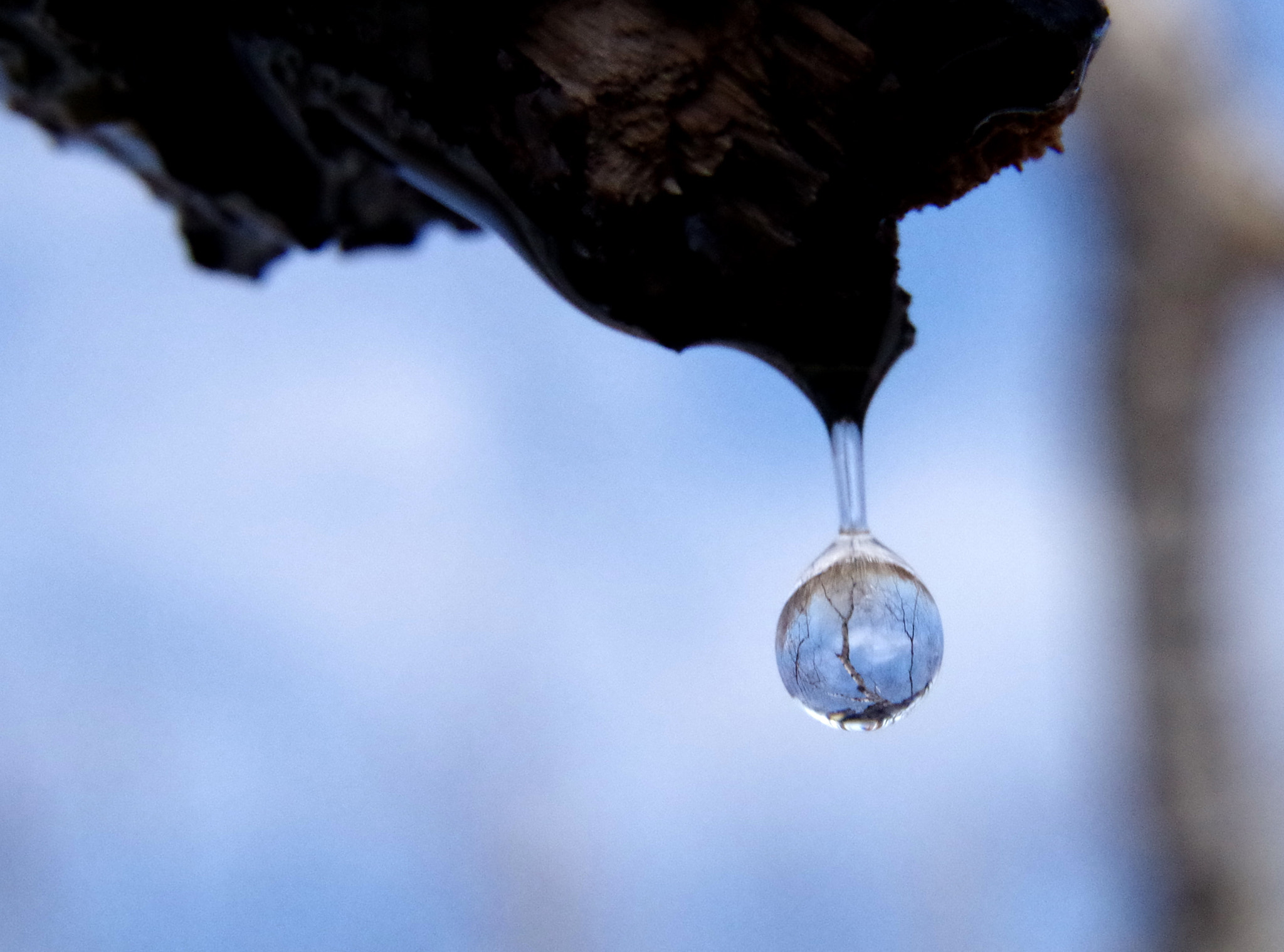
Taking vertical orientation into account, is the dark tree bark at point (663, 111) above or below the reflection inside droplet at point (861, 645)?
above

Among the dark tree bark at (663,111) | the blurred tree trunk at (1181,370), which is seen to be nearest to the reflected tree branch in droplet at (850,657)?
the dark tree bark at (663,111)

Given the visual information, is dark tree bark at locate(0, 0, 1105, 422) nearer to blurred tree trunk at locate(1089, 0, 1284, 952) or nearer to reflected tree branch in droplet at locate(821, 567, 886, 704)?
reflected tree branch in droplet at locate(821, 567, 886, 704)

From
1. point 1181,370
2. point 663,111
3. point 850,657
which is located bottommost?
point 850,657

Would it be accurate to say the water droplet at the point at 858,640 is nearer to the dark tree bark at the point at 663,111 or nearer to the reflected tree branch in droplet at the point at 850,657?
the reflected tree branch in droplet at the point at 850,657

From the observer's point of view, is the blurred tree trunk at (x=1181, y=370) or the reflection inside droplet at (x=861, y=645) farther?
the blurred tree trunk at (x=1181, y=370)

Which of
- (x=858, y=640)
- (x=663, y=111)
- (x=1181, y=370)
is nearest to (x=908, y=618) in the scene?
(x=858, y=640)

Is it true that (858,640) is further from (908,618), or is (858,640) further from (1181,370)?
(1181,370)

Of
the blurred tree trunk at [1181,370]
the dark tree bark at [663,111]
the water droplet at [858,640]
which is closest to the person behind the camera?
the dark tree bark at [663,111]

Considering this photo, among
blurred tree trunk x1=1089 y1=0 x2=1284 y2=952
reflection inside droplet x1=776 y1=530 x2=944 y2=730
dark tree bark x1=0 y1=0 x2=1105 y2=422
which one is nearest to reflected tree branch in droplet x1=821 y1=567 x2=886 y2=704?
reflection inside droplet x1=776 y1=530 x2=944 y2=730

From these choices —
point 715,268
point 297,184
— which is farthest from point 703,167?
point 297,184
